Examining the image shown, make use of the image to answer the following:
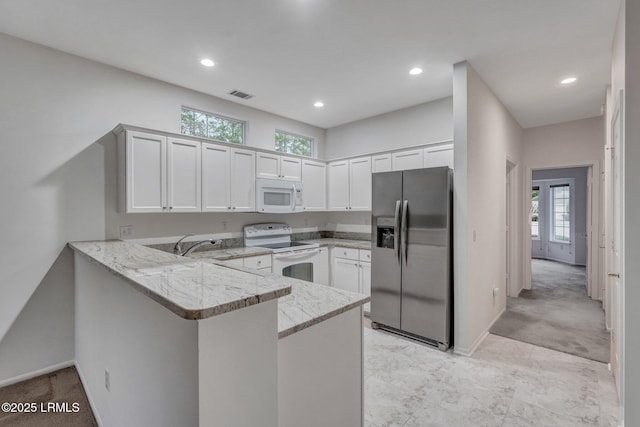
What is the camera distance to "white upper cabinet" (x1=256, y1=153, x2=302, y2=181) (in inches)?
154

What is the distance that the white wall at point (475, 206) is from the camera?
2.91 m

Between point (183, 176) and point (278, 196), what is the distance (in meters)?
1.29

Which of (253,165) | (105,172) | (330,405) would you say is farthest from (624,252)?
(105,172)

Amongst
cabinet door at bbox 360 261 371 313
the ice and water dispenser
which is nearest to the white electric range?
cabinet door at bbox 360 261 371 313

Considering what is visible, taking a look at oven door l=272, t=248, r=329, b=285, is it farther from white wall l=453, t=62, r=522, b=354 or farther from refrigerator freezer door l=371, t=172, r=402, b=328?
white wall l=453, t=62, r=522, b=354

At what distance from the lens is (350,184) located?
4574mm

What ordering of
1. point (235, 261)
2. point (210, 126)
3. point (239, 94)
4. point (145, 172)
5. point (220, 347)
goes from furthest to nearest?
1. point (210, 126)
2. point (239, 94)
3. point (235, 261)
4. point (145, 172)
5. point (220, 347)

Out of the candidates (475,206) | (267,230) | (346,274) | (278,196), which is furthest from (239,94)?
(475,206)

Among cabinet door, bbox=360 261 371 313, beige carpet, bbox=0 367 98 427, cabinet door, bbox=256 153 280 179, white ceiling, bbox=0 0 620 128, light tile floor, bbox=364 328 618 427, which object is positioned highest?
white ceiling, bbox=0 0 620 128

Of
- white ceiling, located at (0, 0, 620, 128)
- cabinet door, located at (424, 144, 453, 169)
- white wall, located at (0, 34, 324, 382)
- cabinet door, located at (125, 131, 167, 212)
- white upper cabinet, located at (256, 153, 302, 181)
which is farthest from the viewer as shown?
white upper cabinet, located at (256, 153, 302, 181)

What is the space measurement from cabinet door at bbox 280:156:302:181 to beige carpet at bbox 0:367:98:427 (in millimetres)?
3022

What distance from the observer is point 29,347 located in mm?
2625

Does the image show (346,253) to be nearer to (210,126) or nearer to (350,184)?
(350,184)

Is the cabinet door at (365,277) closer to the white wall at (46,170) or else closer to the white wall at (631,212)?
the white wall at (631,212)
